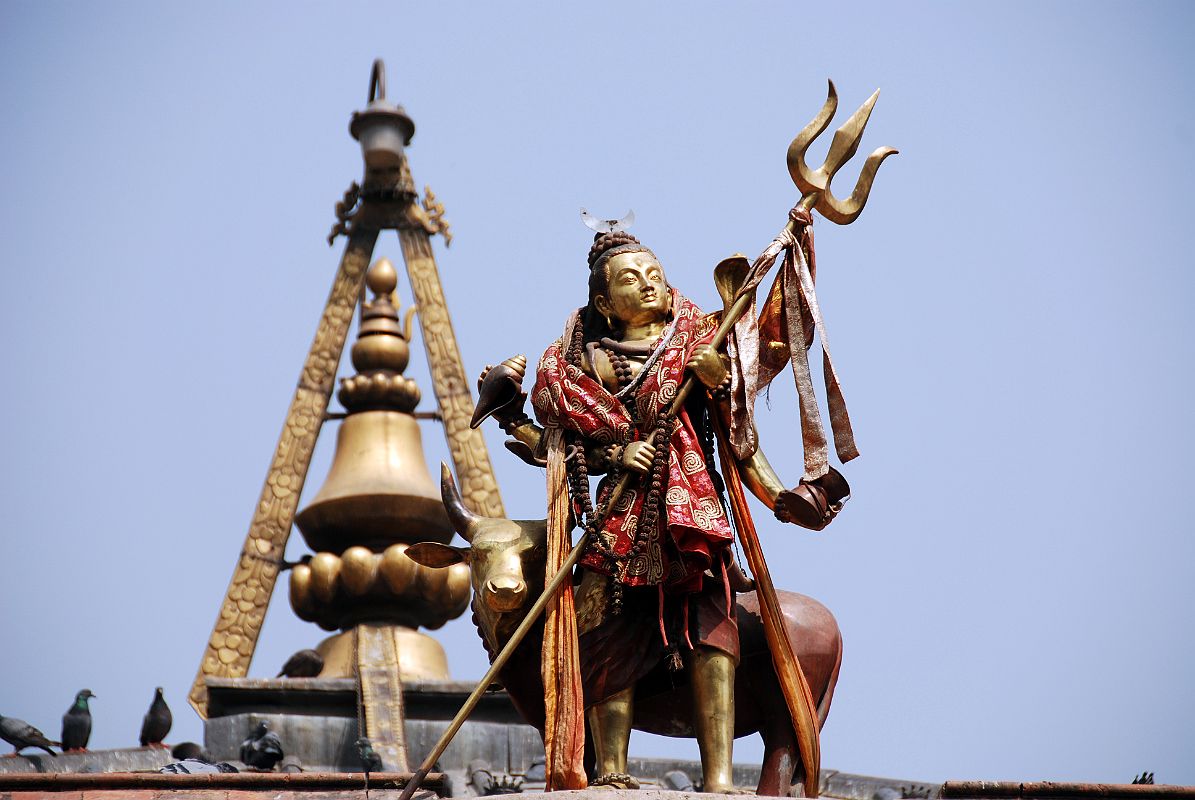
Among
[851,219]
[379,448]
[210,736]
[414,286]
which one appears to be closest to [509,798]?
[851,219]

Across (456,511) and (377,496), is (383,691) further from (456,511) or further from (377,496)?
(456,511)

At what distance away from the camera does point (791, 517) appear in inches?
423

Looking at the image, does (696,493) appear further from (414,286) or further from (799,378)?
(414,286)

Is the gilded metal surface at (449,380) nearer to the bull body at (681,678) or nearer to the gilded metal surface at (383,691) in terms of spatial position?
the gilded metal surface at (383,691)

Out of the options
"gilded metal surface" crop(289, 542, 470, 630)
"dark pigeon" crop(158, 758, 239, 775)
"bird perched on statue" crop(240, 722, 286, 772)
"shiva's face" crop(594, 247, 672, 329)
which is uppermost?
"shiva's face" crop(594, 247, 672, 329)

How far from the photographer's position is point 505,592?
35.0 ft

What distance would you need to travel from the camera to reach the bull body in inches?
422

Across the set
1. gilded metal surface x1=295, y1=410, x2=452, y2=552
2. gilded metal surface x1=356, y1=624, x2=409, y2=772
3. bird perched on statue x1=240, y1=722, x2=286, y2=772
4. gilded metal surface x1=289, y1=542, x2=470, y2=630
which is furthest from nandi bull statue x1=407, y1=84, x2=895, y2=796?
gilded metal surface x1=295, y1=410, x2=452, y2=552

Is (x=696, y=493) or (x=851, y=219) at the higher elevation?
(x=851, y=219)

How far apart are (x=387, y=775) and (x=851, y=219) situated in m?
3.22

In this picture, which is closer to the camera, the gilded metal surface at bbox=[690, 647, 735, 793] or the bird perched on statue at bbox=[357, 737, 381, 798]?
the gilded metal surface at bbox=[690, 647, 735, 793]

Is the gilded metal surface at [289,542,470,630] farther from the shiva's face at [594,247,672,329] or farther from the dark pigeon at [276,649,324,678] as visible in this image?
the shiva's face at [594,247,672,329]

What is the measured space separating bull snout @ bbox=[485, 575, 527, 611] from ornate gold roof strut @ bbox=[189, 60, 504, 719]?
6.95 m

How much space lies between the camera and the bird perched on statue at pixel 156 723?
15.9m
